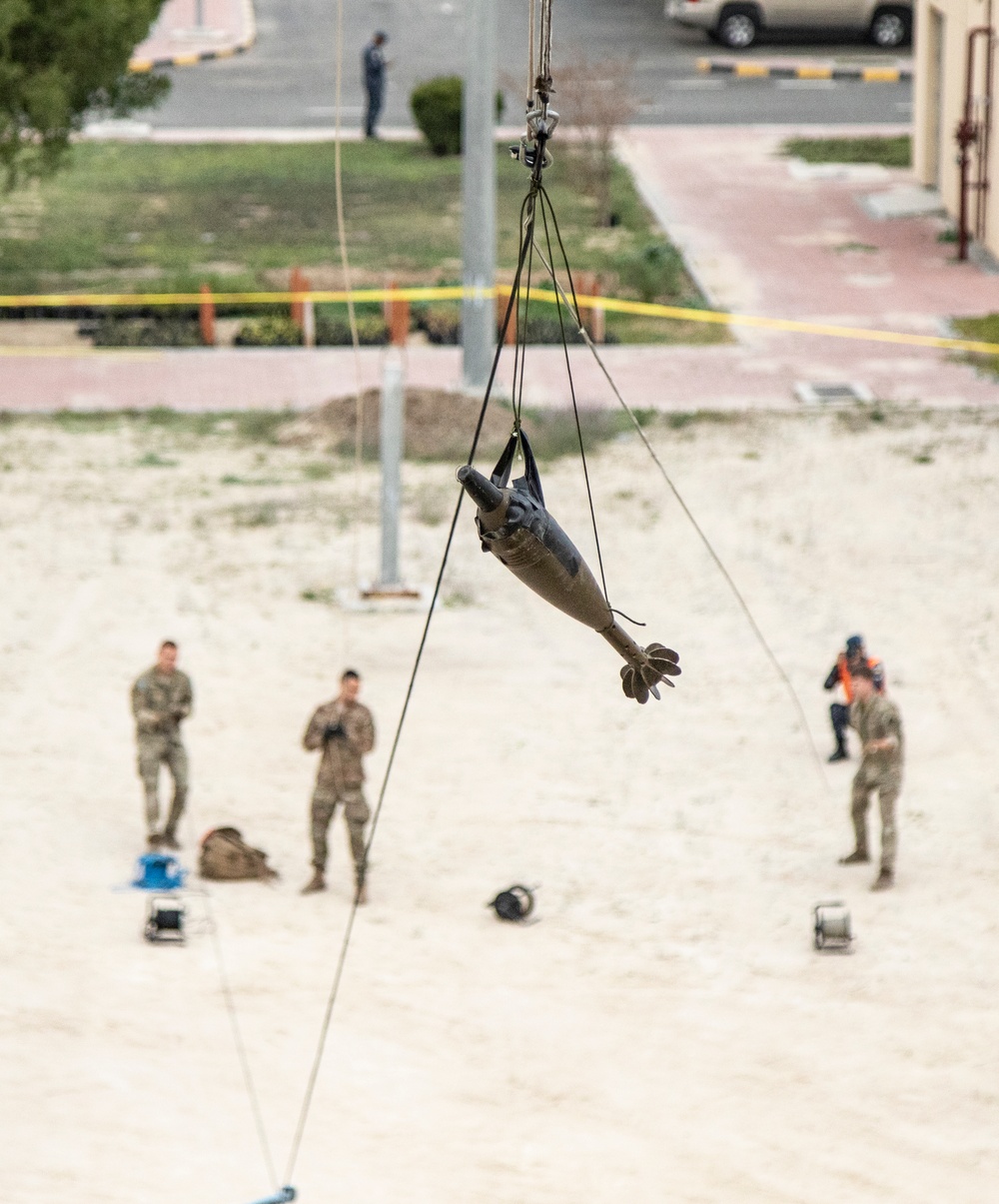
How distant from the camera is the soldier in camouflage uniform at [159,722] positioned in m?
14.4

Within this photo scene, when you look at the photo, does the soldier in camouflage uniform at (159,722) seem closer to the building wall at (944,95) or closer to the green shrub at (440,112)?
the building wall at (944,95)

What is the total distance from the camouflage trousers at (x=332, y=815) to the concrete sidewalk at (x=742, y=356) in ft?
35.2

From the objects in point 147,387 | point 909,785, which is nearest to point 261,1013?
point 909,785

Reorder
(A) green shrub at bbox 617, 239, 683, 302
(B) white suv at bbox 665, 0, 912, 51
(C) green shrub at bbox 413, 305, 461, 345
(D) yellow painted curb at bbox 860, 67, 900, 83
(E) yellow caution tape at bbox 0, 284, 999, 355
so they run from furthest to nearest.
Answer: (B) white suv at bbox 665, 0, 912, 51, (D) yellow painted curb at bbox 860, 67, 900, 83, (A) green shrub at bbox 617, 239, 683, 302, (C) green shrub at bbox 413, 305, 461, 345, (E) yellow caution tape at bbox 0, 284, 999, 355

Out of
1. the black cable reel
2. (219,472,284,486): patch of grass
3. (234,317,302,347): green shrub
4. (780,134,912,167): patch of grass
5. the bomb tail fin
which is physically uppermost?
(780,134,912,167): patch of grass

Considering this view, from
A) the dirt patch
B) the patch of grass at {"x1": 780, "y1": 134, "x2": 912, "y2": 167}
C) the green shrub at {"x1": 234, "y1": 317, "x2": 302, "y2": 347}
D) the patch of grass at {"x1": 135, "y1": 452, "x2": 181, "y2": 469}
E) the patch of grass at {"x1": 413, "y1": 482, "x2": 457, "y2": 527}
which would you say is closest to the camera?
the patch of grass at {"x1": 413, "y1": 482, "x2": 457, "y2": 527}

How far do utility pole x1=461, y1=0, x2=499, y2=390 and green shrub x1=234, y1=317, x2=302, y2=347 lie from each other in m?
2.83

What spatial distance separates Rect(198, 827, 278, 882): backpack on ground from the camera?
14.1 m

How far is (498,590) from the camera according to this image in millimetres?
19156

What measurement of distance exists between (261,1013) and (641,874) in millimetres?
2835

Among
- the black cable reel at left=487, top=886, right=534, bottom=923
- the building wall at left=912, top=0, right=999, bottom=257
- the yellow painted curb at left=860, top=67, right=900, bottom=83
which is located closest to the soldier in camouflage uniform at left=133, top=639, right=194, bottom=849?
the black cable reel at left=487, top=886, right=534, bottom=923

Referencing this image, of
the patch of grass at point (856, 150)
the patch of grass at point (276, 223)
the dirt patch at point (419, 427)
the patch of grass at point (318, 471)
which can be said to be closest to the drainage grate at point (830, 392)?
the dirt patch at point (419, 427)

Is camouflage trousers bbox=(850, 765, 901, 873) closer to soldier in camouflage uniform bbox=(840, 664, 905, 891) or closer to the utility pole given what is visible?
soldier in camouflage uniform bbox=(840, 664, 905, 891)

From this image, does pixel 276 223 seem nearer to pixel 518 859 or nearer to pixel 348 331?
pixel 348 331
